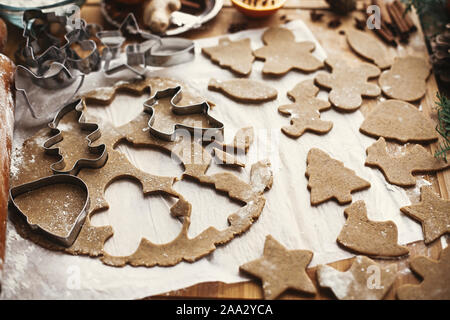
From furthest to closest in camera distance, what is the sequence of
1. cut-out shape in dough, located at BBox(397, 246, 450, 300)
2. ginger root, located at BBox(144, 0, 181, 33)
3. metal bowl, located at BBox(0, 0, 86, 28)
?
ginger root, located at BBox(144, 0, 181, 33), metal bowl, located at BBox(0, 0, 86, 28), cut-out shape in dough, located at BBox(397, 246, 450, 300)

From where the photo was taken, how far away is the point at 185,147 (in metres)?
1.41

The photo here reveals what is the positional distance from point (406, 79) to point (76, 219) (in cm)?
131

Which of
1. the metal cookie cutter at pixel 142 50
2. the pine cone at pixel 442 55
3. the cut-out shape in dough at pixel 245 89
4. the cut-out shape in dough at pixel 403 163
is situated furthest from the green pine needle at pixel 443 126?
the metal cookie cutter at pixel 142 50

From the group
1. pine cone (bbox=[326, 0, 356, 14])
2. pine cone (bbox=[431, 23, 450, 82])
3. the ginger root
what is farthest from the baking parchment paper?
pine cone (bbox=[326, 0, 356, 14])

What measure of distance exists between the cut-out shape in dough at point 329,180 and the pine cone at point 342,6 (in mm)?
891

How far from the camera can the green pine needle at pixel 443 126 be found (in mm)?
1396

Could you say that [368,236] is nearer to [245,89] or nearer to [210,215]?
[210,215]

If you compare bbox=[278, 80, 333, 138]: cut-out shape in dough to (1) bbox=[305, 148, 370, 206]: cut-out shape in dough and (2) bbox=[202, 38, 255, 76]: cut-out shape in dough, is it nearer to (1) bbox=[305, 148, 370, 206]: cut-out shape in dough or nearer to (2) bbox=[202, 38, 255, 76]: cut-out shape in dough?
(1) bbox=[305, 148, 370, 206]: cut-out shape in dough

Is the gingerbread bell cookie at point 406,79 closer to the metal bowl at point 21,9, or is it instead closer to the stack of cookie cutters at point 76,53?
the stack of cookie cutters at point 76,53

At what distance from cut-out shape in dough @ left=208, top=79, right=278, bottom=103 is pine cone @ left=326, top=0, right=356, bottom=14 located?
65 centimetres

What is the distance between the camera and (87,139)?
139cm

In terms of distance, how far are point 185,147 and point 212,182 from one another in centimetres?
18

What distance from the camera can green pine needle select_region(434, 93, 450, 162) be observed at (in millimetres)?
1396
